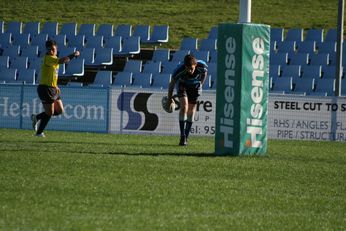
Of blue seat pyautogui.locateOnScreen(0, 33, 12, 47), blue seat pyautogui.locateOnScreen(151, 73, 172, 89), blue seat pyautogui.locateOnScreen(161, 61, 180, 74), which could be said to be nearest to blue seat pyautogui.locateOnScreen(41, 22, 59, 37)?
blue seat pyautogui.locateOnScreen(0, 33, 12, 47)

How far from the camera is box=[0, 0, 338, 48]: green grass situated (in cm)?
4084

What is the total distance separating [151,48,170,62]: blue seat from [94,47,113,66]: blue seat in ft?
4.45

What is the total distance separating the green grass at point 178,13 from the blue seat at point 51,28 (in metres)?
3.48

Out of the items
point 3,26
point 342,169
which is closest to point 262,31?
point 342,169

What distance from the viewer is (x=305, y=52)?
112 ft

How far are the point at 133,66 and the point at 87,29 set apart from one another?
5.16 meters

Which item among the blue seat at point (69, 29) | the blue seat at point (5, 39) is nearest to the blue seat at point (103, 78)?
the blue seat at point (69, 29)

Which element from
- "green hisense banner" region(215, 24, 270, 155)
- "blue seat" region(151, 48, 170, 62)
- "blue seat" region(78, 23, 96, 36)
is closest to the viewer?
"green hisense banner" region(215, 24, 270, 155)

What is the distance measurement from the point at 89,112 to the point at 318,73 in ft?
26.3

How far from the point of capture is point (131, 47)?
3553cm

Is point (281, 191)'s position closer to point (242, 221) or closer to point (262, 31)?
point (242, 221)

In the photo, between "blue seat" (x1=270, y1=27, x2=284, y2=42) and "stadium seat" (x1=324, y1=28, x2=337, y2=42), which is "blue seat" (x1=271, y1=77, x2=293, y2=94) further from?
"stadium seat" (x1=324, y1=28, x2=337, y2=42)

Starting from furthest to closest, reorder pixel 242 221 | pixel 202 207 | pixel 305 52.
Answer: pixel 305 52, pixel 202 207, pixel 242 221

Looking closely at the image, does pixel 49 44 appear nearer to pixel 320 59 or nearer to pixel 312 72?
pixel 312 72
